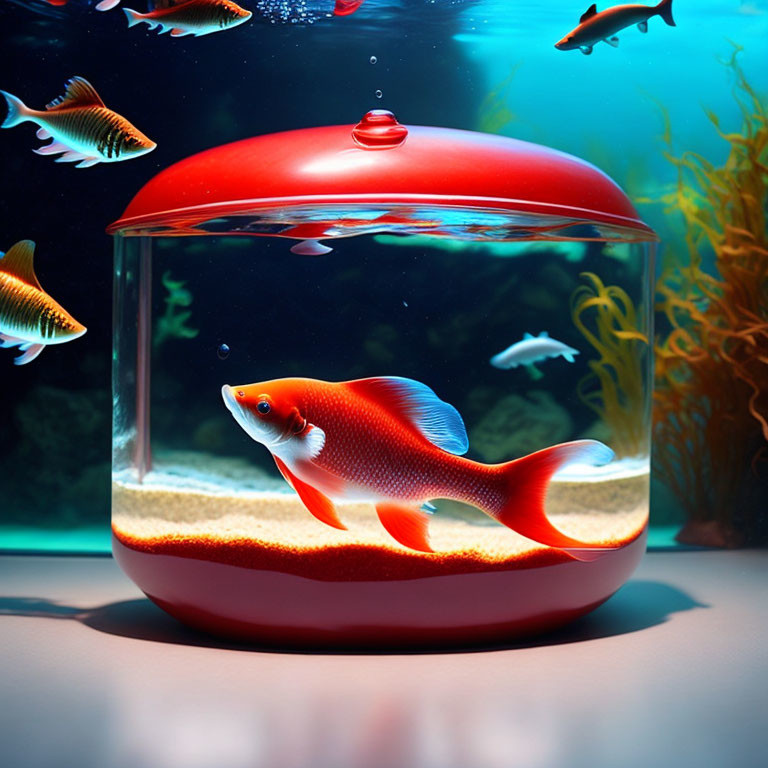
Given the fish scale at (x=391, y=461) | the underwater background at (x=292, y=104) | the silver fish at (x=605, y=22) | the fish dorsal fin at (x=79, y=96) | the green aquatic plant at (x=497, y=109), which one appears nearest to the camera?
the fish scale at (x=391, y=461)

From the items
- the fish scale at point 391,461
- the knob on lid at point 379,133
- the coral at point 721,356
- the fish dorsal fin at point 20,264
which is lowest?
the coral at point 721,356

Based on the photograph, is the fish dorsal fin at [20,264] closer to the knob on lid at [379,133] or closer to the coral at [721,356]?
the knob on lid at [379,133]

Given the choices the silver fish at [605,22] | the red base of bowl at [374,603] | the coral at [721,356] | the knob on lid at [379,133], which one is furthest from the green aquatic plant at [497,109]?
the red base of bowl at [374,603]

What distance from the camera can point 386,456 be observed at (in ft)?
6.37

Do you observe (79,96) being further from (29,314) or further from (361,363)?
(361,363)

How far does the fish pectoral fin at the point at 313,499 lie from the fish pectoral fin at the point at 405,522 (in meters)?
0.10

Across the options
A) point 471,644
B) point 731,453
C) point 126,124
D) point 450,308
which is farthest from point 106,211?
point 731,453

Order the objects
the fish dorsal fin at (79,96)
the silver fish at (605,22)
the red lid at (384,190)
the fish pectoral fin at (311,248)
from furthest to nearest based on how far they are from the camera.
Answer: the silver fish at (605,22)
the fish dorsal fin at (79,96)
the fish pectoral fin at (311,248)
the red lid at (384,190)

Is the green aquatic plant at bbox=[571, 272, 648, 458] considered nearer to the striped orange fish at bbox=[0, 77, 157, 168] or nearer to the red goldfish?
the red goldfish

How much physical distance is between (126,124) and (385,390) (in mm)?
892

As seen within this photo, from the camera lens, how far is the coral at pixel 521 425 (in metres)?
2.06

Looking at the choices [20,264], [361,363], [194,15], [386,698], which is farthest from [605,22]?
[386,698]

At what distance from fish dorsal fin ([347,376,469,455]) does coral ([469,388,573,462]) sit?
0.07 meters

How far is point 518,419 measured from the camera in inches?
85.9
